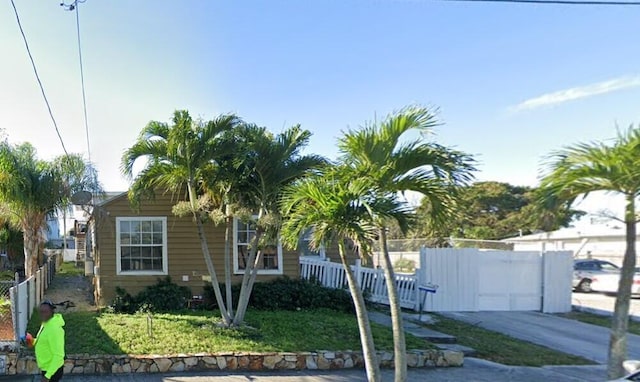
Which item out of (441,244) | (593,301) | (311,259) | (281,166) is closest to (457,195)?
(281,166)

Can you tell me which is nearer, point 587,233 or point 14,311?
point 14,311

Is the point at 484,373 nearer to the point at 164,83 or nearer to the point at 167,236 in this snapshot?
the point at 167,236

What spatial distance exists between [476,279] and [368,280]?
3134 mm

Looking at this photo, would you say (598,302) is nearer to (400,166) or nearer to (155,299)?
(155,299)

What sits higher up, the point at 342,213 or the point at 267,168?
the point at 267,168

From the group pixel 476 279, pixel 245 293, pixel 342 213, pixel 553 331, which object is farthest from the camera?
pixel 476 279

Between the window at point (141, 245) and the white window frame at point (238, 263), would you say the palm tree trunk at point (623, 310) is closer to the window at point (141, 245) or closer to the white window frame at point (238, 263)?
the white window frame at point (238, 263)

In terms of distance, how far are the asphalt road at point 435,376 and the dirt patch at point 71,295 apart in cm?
611

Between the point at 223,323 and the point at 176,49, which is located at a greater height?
the point at 176,49

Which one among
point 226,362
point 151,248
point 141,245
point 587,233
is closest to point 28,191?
point 141,245

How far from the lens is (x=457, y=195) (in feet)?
21.3

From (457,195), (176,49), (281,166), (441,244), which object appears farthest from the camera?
(441,244)

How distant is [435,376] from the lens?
29.3ft

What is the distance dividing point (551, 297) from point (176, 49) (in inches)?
511
